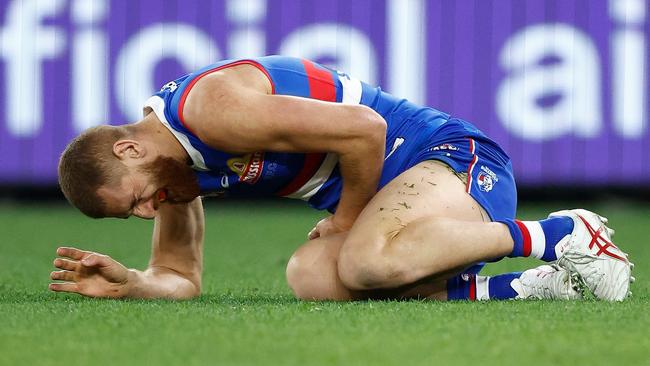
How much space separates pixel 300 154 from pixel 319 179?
0.14 meters

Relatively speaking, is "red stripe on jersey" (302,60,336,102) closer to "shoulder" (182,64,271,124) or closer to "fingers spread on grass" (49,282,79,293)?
"shoulder" (182,64,271,124)

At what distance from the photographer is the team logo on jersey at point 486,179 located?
3719mm

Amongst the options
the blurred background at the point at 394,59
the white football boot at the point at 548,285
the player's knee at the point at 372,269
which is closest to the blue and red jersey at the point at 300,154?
the player's knee at the point at 372,269

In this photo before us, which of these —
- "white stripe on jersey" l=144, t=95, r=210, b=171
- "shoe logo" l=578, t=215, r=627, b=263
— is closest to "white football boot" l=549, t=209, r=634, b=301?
"shoe logo" l=578, t=215, r=627, b=263

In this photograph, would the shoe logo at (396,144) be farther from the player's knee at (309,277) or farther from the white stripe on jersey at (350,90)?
the player's knee at (309,277)

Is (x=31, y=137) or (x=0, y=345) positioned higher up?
(x=0, y=345)

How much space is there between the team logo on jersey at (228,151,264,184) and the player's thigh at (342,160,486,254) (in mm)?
326

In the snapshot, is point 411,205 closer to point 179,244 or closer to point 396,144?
point 396,144

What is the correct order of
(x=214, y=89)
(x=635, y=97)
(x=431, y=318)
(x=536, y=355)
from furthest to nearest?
(x=635, y=97) → (x=214, y=89) → (x=431, y=318) → (x=536, y=355)

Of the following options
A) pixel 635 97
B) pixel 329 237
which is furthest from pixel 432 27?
pixel 329 237

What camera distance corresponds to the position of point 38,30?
8438 mm

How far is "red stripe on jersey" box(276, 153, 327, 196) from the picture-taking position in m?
3.70

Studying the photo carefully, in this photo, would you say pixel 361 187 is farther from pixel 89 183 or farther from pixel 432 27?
pixel 432 27

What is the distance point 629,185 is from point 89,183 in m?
5.83
